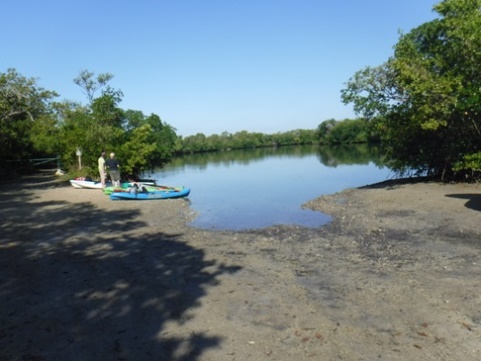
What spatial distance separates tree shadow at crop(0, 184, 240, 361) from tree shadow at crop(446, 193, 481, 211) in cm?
858

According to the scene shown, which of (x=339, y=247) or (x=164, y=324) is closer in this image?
(x=164, y=324)

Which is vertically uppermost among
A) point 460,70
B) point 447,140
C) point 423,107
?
point 460,70

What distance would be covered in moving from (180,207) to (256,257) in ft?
28.6

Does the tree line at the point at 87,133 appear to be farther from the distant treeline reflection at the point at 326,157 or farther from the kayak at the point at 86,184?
the distant treeline reflection at the point at 326,157

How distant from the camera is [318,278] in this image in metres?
7.05

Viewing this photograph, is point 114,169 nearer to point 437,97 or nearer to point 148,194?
point 148,194

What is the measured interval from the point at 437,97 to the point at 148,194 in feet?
42.6

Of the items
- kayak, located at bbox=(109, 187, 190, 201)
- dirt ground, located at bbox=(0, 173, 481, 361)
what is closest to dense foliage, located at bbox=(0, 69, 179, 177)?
kayak, located at bbox=(109, 187, 190, 201)

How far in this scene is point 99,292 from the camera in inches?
248

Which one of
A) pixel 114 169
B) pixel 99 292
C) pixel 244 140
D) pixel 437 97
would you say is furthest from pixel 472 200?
pixel 244 140

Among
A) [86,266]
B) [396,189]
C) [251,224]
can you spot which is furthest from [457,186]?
[86,266]

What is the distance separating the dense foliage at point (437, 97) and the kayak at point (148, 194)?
9260mm

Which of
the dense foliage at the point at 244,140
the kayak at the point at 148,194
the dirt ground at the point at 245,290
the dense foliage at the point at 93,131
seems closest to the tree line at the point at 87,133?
the dense foliage at the point at 93,131

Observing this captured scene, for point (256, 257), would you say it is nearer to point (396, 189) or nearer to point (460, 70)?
point (396, 189)
